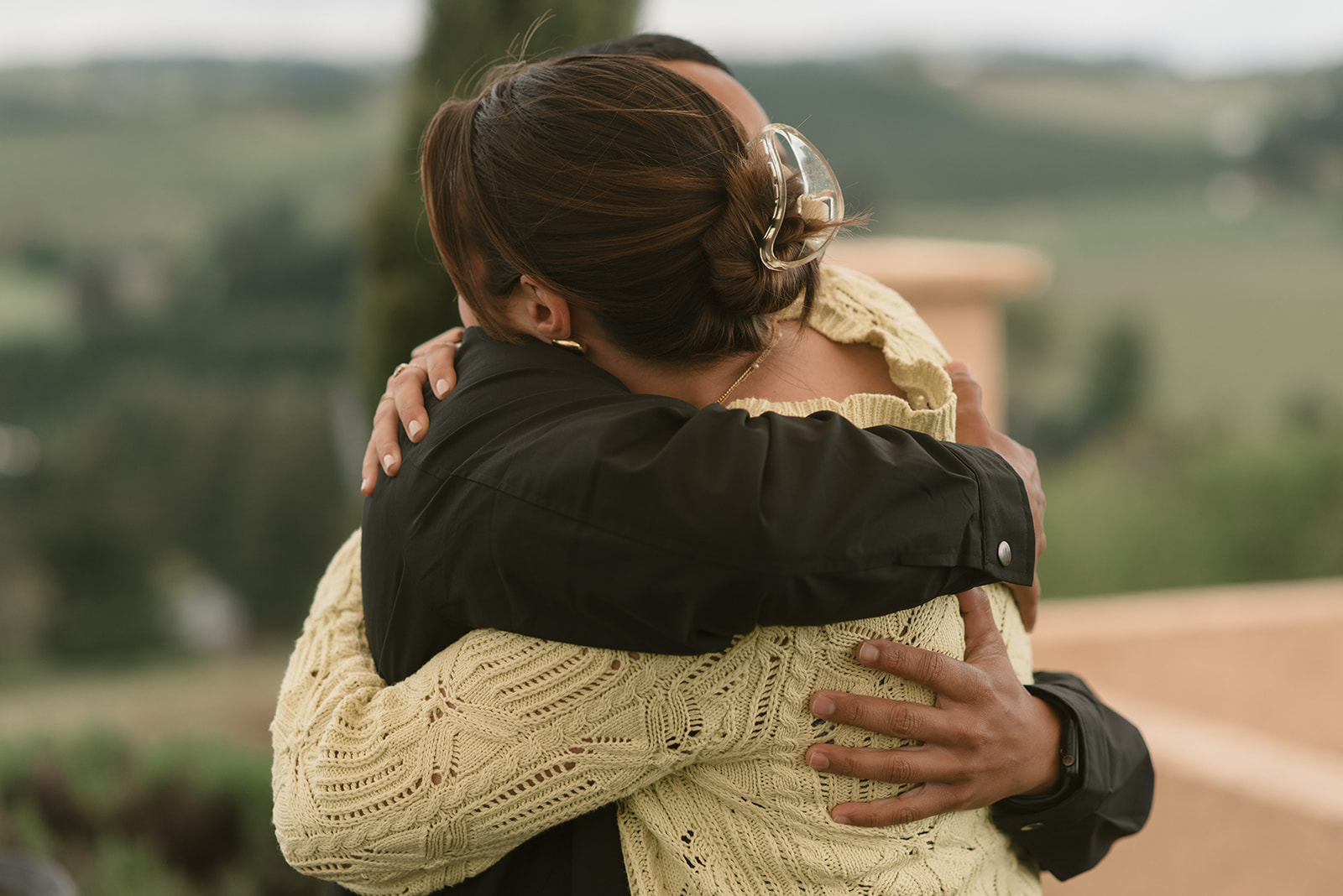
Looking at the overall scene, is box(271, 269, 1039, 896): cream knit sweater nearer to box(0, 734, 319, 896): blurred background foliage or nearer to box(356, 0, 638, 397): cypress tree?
box(356, 0, 638, 397): cypress tree

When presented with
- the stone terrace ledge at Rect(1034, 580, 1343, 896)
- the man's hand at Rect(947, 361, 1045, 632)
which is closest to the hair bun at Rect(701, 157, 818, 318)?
the man's hand at Rect(947, 361, 1045, 632)

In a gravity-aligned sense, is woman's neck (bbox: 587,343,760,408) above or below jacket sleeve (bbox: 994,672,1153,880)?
above

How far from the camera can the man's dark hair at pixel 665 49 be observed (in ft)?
4.17

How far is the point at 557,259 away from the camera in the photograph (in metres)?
1.04

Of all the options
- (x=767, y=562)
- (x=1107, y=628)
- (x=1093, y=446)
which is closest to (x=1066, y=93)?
(x=1093, y=446)

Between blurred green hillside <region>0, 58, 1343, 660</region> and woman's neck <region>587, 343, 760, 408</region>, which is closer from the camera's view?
woman's neck <region>587, 343, 760, 408</region>

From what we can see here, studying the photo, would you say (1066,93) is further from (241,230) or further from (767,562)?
(767,562)

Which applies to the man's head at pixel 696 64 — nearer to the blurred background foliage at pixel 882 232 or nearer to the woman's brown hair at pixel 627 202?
the woman's brown hair at pixel 627 202

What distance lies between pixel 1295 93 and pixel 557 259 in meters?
11.5

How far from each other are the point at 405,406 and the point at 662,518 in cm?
40

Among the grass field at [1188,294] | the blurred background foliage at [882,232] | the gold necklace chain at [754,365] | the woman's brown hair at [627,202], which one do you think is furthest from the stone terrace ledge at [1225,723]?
the grass field at [1188,294]

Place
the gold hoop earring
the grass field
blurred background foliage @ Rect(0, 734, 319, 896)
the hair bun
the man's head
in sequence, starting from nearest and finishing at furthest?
the hair bun
the gold hoop earring
the man's head
blurred background foliage @ Rect(0, 734, 319, 896)
the grass field

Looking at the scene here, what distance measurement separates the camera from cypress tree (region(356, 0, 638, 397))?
3.12m

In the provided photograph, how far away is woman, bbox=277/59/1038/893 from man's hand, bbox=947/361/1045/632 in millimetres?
106
